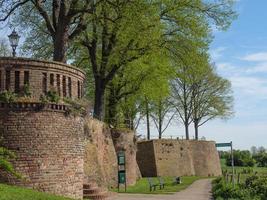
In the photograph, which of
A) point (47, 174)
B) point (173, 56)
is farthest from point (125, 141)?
point (47, 174)

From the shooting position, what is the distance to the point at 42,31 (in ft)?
116

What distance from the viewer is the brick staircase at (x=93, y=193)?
22.8 meters

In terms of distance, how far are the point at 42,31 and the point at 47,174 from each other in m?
19.1

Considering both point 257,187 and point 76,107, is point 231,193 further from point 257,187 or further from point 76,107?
point 76,107

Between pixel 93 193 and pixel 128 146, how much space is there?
39.7 ft

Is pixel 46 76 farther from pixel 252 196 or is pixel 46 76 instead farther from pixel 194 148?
pixel 194 148

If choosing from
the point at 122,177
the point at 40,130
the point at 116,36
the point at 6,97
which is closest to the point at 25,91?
the point at 6,97

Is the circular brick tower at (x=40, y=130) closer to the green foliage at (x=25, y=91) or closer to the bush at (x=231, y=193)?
the green foliage at (x=25, y=91)

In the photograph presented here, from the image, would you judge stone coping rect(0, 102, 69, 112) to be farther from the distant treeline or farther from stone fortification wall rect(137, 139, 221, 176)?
the distant treeline

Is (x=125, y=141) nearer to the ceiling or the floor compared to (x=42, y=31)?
nearer to the floor

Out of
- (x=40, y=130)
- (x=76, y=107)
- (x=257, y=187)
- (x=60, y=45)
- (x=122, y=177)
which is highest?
(x=60, y=45)

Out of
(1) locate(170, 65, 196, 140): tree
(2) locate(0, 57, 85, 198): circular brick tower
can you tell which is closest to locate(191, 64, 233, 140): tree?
(1) locate(170, 65, 196, 140): tree

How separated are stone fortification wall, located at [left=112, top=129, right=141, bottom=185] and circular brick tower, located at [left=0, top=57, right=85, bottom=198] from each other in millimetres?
14453

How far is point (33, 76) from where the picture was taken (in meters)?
18.5
